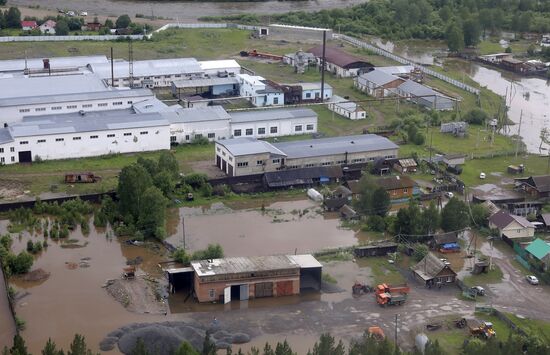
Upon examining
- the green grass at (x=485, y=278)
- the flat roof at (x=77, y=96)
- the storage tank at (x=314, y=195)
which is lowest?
the green grass at (x=485, y=278)

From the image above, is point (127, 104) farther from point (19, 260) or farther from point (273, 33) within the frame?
point (273, 33)

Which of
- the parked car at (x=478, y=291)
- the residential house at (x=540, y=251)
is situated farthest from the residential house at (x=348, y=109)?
the parked car at (x=478, y=291)

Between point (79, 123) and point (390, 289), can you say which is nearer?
point (390, 289)

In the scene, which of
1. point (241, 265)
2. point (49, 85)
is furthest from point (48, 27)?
point (241, 265)

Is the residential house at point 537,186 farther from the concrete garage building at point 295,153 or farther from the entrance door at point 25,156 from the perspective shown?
the entrance door at point 25,156

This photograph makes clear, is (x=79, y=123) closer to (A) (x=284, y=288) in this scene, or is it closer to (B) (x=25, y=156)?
(B) (x=25, y=156)
